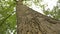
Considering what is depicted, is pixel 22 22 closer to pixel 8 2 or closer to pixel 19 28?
pixel 19 28

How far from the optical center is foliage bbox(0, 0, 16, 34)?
289 inches

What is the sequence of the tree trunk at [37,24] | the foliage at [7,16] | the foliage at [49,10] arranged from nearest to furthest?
the tree trunk at [37,24] → the foliage at [7,16] → the foliage at [49,10]

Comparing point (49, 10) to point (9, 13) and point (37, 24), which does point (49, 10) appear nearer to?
point (9, 13)

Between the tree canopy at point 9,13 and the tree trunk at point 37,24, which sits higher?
the tree trunk at point 37,24

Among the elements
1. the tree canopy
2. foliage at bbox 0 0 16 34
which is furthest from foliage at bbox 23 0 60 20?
foliage at bbox 0 0 16 34

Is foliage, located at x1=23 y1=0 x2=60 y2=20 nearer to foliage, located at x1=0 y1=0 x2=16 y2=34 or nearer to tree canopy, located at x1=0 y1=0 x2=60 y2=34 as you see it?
tree canopy, located at x1=0 y1=0 x2=60 y2=34

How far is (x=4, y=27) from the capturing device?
788 cm

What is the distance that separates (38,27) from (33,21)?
0.65 ft

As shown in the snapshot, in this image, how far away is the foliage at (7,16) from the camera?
7328 mm

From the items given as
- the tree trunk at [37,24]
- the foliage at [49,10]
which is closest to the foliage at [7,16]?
the foliage at [49,10]

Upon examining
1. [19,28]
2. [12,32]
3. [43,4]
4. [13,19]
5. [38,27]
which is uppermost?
[38,27]

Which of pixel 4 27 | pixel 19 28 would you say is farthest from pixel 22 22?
pixel 4 27

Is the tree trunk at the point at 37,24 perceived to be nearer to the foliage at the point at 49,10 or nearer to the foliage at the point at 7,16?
the foliage at the point at 7,16

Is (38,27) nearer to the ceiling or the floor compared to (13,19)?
nearer to the ceiling
